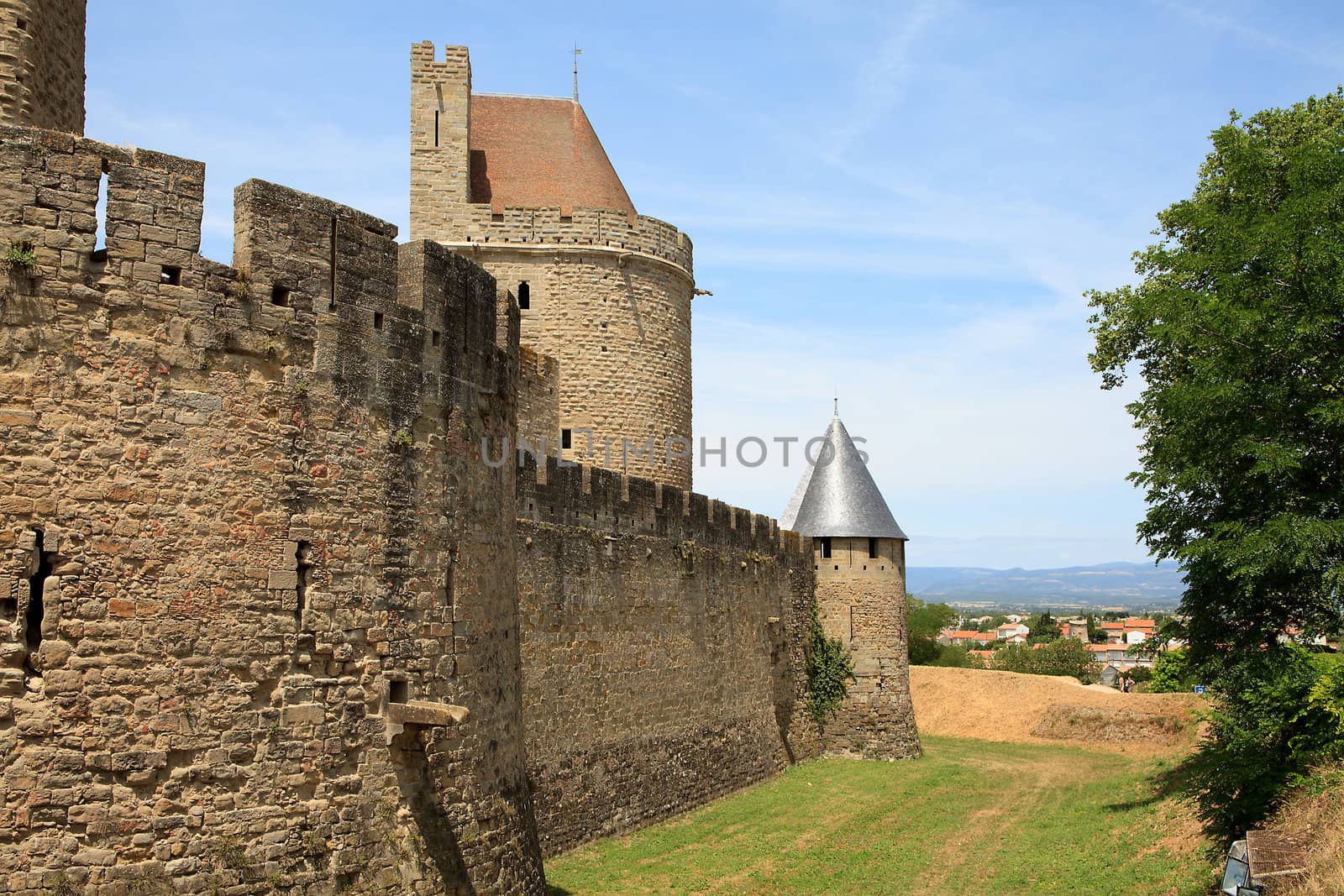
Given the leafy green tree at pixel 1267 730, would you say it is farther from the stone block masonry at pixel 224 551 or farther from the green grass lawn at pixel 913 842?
the stone block masonry at pixel 224 551

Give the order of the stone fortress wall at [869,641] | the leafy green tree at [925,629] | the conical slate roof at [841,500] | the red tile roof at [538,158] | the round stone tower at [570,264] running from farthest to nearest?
1. the leafy green tree at [925,629]
2. the conical slate roof at [841,500]
3. the stone fortress wall at [869,641]
4. the red tile roof at [538,158]
5. the round stone tower at [570,264]

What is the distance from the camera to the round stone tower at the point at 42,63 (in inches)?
360

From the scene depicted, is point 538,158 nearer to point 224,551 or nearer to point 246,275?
point 246,275

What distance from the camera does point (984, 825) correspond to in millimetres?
16984

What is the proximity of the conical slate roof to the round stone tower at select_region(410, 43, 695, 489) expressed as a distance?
402cm

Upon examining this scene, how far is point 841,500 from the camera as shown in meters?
25.4

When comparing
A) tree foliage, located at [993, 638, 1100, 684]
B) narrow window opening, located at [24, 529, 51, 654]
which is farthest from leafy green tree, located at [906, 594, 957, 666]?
narrow window opening, located at [24, 529, 51, 654]

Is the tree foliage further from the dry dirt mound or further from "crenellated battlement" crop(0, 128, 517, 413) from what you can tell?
"crenellated battlement" crop(0, 128, 517, 413)

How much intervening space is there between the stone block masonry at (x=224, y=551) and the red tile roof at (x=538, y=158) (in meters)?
14.9

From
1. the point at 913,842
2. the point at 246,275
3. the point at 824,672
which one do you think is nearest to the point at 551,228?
the point at 824,672

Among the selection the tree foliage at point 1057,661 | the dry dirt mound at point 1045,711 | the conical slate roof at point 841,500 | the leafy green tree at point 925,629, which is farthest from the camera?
the leafy green tree at point 925,629

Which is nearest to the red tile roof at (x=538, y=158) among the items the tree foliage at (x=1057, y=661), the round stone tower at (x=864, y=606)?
the round stone tower at (x=864, y=606)

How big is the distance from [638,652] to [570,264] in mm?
8324

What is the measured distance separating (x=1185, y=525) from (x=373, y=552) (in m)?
11.4
